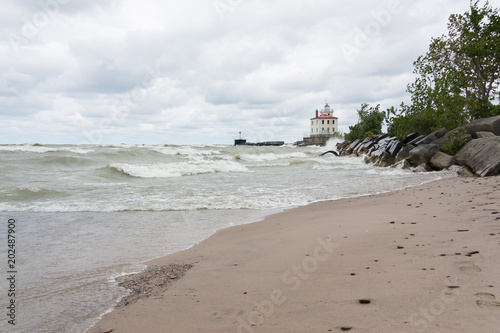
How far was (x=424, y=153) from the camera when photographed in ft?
51.8

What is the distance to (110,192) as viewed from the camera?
1204 centimetres

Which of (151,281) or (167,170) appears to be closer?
(151,281)

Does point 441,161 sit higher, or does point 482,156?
point 482,156

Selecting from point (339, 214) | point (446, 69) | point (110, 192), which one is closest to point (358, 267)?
point (339, 214)

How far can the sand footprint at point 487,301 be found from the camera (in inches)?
89.4

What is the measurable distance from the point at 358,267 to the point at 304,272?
0.58 m

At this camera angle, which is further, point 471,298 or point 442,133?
point 442,133

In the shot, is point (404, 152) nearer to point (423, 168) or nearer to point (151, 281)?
point (423, 168)

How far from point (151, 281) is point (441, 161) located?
48.5 ft

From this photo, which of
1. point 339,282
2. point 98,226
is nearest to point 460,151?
point 339,282

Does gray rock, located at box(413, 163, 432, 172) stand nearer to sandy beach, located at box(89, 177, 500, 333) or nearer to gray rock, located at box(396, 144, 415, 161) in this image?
gray rock, located at box(396, 144, 415, 161)

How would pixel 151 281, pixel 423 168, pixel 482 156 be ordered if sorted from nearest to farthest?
pixel 151 281 → pixel 482 156 → pixel 423 168

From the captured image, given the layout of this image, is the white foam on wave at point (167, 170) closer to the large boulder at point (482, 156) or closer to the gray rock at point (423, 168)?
the gray rock at point (423, 168)

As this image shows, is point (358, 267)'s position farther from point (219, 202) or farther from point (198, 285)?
point (219, 202)
